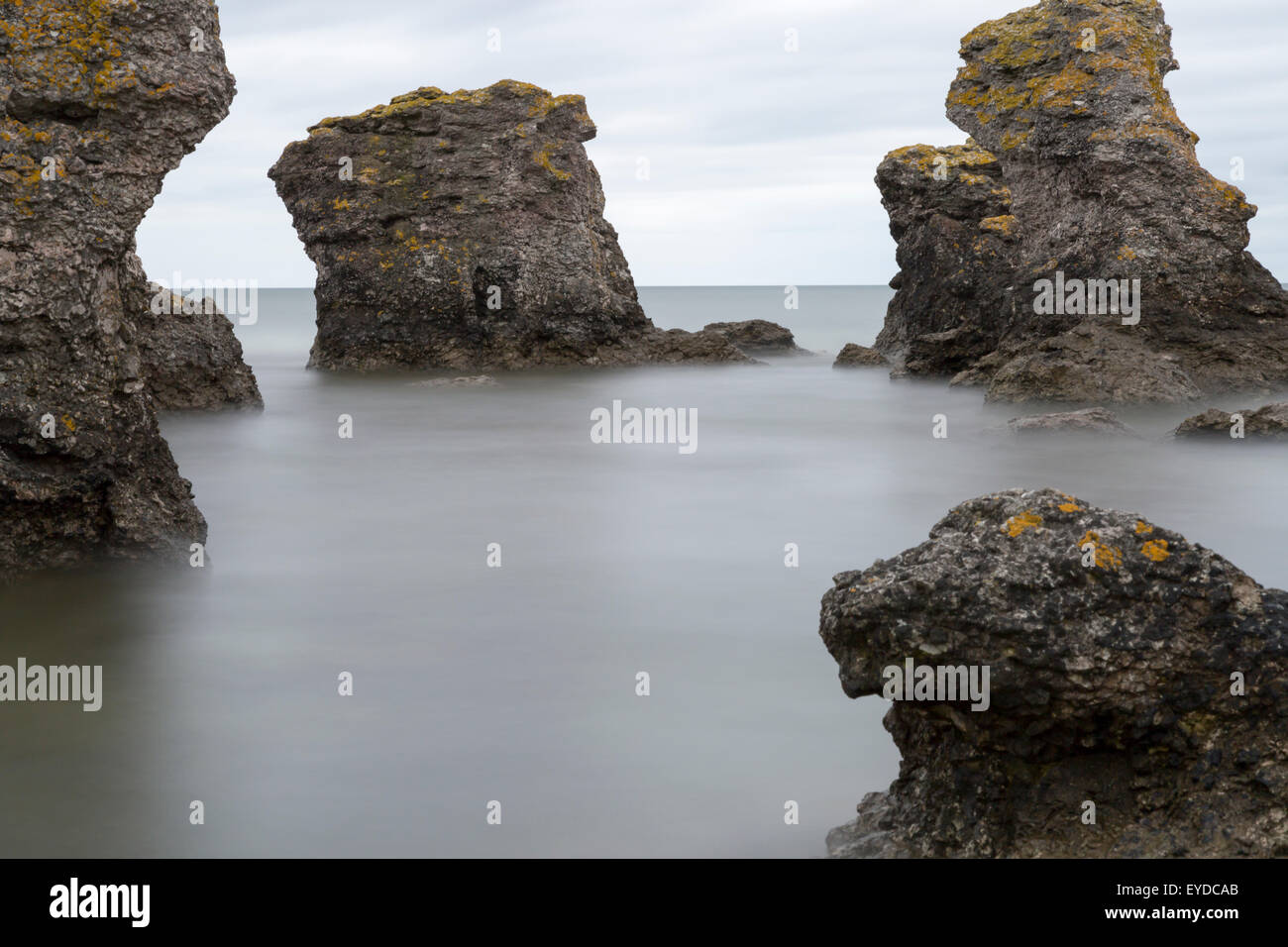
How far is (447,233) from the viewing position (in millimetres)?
25438

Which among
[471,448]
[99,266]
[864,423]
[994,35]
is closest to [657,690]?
[99,266]

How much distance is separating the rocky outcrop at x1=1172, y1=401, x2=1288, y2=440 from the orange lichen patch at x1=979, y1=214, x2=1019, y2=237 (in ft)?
29.3

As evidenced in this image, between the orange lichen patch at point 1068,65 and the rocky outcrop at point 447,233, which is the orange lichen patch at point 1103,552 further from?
the rocky outcrop at point 447,233

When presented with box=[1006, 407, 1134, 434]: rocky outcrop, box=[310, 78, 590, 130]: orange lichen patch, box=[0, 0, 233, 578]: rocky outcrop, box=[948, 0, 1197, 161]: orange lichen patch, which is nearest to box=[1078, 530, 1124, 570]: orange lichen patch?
box=[0, 0, 233, 578]: rocky outcrop

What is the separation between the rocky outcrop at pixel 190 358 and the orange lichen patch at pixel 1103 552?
551 inches

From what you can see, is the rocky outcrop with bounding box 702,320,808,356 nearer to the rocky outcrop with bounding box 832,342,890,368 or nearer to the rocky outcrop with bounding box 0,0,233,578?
the rocky outcrop with bounding box 832,342,890,368

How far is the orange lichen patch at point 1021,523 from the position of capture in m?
4.10

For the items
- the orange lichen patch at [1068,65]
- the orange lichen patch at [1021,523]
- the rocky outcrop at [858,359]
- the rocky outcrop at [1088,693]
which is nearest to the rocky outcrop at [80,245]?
the rocky outcrop at [1088,693]

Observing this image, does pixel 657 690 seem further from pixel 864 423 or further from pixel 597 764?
pixel 864 423

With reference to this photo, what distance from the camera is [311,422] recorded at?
17266 mm

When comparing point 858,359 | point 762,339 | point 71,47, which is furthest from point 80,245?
point 762,339

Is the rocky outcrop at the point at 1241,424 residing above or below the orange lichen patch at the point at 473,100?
below

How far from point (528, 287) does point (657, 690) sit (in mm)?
20324

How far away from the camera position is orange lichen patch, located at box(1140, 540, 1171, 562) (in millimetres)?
3979
